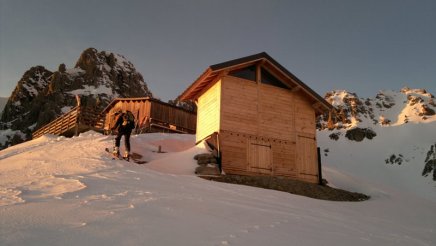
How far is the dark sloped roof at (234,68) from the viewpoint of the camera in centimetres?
1947

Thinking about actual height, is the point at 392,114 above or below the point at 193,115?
above

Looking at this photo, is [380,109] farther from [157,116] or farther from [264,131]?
[264,131]

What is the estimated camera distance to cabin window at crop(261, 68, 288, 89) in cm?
2118

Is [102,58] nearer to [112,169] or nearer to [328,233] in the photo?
[112,169]

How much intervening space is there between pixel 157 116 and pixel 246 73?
1607 cm

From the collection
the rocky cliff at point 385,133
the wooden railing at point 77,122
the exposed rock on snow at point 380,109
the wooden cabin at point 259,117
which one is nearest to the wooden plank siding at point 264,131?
the wooden cabin at point 259,117

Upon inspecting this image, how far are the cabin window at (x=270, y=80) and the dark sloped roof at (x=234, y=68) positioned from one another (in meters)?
0.53

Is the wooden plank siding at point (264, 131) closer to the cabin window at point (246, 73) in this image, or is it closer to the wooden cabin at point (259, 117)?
the wooden cabin at point (259, 117)

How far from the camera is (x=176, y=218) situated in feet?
22.4

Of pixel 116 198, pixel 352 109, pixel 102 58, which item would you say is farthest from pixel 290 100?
pixel 352 109

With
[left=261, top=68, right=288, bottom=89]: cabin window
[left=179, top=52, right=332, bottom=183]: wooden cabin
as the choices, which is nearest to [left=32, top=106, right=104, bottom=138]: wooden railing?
[left=179, top=52, right=332, bottom=183]: wooden cabin

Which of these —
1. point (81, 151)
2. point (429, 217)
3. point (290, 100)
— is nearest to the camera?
point (429, 217)

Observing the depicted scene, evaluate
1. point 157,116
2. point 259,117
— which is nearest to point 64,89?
point 157,116

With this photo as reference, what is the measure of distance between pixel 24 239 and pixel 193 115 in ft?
107
